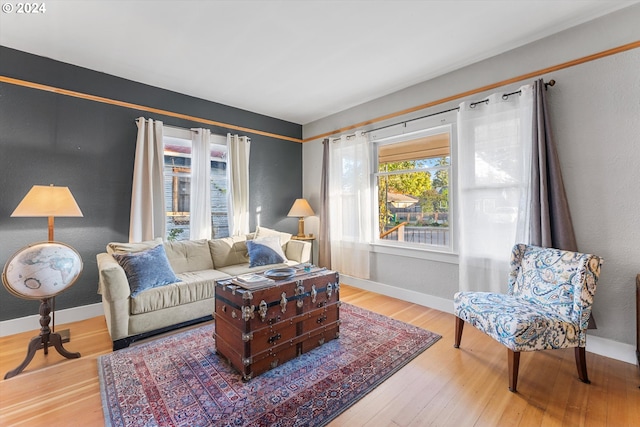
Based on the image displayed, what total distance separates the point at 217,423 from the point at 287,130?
4198 millimetres

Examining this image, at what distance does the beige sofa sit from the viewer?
7.43ft

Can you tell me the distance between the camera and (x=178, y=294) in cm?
260

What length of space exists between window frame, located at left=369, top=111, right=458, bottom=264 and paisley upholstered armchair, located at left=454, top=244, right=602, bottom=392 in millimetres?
862

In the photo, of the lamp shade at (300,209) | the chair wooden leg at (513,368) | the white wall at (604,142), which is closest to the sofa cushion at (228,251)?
the lamp shade at (300,209)

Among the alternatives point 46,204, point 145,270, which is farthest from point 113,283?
point 46,204

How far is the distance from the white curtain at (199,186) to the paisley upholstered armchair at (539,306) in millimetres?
3136

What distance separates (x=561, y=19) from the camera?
226 cm

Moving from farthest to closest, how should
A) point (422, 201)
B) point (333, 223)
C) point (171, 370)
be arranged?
point (333, 223)
point (422, 201)
point (171, 370)

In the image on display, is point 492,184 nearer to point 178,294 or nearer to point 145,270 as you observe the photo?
point 178,294

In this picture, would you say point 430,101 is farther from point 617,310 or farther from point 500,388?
point 500,388

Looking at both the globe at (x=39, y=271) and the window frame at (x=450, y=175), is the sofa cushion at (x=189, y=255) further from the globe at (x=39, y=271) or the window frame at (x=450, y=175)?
the window frame at (x=450, y=175)

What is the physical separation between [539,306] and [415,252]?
148 centimetres

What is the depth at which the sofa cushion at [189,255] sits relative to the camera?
312 cm

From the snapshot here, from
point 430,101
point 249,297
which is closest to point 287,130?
point 430,101
